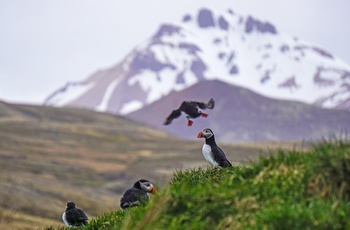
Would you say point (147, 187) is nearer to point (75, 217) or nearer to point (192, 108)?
point (75, 217)

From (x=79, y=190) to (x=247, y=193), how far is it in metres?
132

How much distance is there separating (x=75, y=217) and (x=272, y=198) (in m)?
7.04

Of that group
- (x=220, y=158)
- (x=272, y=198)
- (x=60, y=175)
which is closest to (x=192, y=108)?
(x=220, y=158)

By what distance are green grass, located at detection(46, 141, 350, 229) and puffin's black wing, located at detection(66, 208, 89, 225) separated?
548 centimetres

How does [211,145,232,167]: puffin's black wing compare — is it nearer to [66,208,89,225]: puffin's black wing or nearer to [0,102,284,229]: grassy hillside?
[66,208,89,225]: puffin's black wing

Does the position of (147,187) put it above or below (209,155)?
below

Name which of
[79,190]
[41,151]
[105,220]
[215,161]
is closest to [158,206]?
[105,220]

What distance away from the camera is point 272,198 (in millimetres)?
8305

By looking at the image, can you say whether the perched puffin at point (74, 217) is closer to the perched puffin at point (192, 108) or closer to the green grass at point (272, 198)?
the perched puffin at point (192, 108)

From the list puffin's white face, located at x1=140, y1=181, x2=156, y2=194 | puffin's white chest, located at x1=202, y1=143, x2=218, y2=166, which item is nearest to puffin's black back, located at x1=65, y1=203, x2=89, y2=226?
puffin's white face, located at x1=140, y1=181, x2=156, y2=194

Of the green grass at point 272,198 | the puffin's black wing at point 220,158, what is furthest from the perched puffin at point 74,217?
the green grass at point 272,198

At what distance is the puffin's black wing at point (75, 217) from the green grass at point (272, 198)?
548 centimetres

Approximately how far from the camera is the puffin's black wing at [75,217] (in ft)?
47.3

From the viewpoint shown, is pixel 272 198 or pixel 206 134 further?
pixel 206 134
